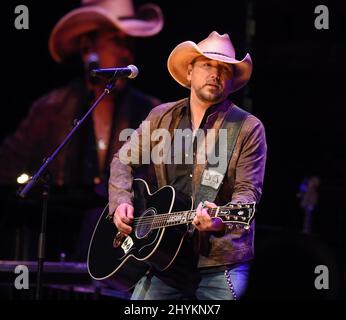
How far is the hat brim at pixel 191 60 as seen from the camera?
4188 millimetres

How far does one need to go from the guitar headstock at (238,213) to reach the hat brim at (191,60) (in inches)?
37.7

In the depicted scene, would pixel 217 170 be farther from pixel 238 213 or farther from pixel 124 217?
pixel 124 217

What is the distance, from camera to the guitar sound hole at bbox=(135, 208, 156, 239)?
4.05 m

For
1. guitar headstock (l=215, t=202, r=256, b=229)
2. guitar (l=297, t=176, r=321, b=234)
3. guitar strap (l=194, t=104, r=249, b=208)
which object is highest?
guitar strap (l=194, t=104, r=249, b=208)

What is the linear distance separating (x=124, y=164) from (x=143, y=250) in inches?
26.6

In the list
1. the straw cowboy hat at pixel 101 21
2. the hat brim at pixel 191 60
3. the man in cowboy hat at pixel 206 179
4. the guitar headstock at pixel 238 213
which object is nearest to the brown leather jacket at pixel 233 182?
the man in cowboy hat at pixel 206 179

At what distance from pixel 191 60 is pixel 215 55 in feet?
1.05

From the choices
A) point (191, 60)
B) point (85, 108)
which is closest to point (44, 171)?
point (191, 60)

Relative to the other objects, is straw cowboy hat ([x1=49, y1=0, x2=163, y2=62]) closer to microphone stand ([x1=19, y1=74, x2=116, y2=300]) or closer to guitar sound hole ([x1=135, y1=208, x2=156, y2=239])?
microphone stand ([x1=19, y1=74, x2=116, y2=300])

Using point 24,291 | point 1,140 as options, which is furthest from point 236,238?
point 1,140

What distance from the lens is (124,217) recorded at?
4.12 meters

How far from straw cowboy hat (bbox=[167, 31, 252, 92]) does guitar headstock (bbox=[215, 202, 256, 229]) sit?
958 millimetres

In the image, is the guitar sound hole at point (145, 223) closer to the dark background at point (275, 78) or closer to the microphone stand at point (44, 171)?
the microphone stand at point (44, 171)
